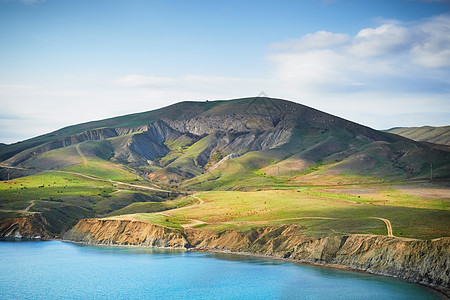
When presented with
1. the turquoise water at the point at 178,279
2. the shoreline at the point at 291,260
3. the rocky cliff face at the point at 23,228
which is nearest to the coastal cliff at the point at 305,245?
the shoreline at the point at 291,260

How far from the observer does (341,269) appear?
89375 millimetres

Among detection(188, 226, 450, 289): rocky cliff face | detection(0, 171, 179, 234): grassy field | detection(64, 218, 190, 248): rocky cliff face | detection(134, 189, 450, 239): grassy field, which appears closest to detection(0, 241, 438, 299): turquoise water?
detection(188, 226, 450, 289): rocky cliff face

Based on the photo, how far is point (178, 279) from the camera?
284ft

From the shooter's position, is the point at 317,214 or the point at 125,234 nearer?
the point at 317,214

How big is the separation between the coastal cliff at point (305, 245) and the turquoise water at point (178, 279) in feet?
10.5

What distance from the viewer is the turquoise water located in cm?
7531

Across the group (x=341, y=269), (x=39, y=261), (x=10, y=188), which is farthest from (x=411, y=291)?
(x=10, y=188)

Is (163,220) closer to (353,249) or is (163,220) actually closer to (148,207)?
(148,207)

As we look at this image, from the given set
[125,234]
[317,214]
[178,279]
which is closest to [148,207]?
[125,234]

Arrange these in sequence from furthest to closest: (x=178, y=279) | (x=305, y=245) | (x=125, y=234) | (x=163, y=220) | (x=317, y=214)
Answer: (x=163, y=220), (x=125, y=234), (x=317, y=214), (x=305, y=245), (x=178, y=279)

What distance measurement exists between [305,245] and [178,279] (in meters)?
28.2

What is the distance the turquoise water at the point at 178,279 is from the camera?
75312 millimetres

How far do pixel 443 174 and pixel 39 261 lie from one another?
147 meters

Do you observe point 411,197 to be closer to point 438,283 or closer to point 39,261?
point 438,283
